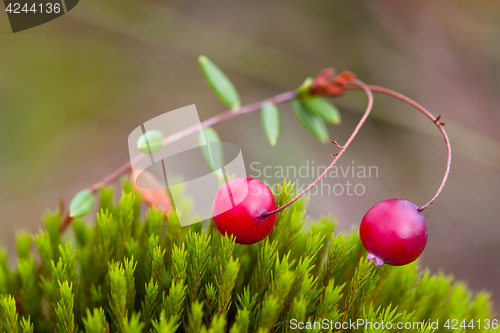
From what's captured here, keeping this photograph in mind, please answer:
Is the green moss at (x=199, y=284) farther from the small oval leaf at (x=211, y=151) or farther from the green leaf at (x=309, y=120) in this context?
the green leaf at (x=309, y=120)

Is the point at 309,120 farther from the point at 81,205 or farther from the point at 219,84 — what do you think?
the point at 81,205

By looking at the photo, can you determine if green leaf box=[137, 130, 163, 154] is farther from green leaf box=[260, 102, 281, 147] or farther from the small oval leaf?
green leaf box=[260, 102, 281, 147]

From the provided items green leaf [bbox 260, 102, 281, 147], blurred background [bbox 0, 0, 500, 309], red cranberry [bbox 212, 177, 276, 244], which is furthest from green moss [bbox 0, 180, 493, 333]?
blurred background [bbox 0, 0, 500, 309]

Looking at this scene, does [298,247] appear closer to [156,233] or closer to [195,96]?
[156,233]

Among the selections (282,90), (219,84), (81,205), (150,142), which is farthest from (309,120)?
(282,90)

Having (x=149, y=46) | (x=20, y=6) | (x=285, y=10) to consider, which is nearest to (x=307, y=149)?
(x=285, y=10)

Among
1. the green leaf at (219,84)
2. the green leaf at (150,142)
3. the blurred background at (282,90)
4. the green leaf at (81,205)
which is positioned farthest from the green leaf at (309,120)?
the blurred background at (282,90)
